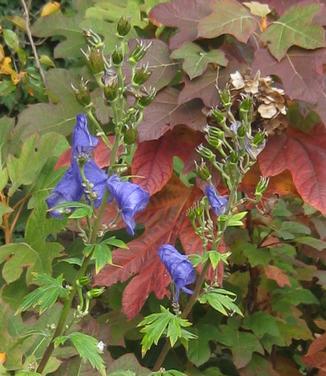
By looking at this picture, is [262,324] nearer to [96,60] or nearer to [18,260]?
[18,260]

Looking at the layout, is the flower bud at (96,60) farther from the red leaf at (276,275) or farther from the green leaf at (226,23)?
the red leaf at (276,275)

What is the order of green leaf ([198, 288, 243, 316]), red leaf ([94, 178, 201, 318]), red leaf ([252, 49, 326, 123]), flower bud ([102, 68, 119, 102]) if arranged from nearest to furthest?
flower bud ([102, 68, 119, 102]), green leaf ([198, 288, 243, 316]), red leaf ([252, 49, 326, 123]), red leaf ([94, 178, 201, 318])

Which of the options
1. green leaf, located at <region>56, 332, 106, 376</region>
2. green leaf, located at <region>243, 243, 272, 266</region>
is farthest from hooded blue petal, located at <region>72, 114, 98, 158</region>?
green leaf, located at <region>243, 243, 272, 266</region>

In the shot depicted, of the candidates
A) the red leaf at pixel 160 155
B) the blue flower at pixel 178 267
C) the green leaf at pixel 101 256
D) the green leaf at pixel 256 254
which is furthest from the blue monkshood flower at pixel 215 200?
the green leaf at pixel 256 254

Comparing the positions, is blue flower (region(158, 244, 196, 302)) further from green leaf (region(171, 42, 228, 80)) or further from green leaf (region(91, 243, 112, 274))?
green leaf (region(171, 42, 228, 80))

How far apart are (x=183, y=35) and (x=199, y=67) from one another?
0.11 metres

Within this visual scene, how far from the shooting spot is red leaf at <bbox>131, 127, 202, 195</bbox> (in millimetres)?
1380

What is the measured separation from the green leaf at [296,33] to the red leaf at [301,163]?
145 millimetres

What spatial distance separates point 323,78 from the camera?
4.41ft

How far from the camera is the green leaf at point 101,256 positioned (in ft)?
3.11

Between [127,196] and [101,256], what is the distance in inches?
2.9

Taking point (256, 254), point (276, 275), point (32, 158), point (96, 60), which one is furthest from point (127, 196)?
point (276, 275)

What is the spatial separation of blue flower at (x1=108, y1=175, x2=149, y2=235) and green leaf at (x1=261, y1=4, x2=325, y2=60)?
476 millimetres

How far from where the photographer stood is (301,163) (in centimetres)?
137
